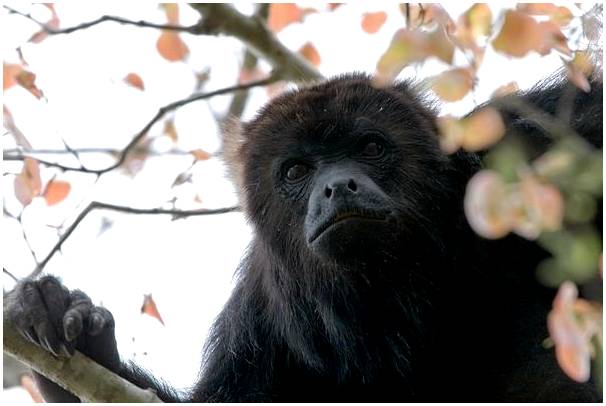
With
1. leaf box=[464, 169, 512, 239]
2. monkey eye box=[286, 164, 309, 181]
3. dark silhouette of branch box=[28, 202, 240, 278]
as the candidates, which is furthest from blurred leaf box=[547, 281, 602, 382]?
dark silhouette of branch box=[28, 202, 240, 278]

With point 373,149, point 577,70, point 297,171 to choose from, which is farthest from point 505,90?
point 577,70

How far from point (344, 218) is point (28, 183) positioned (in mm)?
1898

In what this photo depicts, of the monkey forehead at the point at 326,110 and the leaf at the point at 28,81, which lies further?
the leaf at the point at 28,81

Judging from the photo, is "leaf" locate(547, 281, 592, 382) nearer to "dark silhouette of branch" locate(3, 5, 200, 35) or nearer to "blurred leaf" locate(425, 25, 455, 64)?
"blurred leaf" locate(425, 25, 455, 64)

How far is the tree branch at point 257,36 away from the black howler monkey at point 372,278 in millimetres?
806

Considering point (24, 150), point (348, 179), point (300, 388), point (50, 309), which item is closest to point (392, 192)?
point (348, 179)

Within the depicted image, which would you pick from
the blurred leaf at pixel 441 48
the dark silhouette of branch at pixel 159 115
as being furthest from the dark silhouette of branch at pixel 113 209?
the blurred leaf at pixel 441 48

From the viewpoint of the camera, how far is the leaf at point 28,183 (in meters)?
5.20

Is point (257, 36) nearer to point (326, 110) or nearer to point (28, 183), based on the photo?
point (326, 110)

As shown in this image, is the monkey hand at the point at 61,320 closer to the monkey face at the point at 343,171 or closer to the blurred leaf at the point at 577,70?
the monkey face at the point at 343,171

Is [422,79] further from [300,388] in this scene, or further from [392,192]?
[300,388]

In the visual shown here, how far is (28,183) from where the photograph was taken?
5.29m

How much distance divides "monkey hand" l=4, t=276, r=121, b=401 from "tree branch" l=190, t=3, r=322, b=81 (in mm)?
2194

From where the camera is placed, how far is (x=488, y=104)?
4.90 metres
